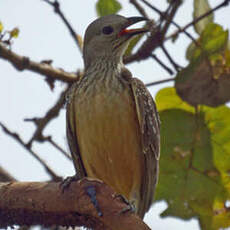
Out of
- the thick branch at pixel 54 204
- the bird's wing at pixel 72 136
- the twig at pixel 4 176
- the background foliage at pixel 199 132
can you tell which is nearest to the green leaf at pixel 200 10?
the background foliage at pixel 199 132

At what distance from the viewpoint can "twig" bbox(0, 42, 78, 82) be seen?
5.56 metres

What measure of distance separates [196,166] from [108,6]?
170cm

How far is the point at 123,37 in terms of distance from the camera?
5938 mm

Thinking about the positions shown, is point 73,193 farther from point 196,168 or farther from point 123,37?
point 123,37

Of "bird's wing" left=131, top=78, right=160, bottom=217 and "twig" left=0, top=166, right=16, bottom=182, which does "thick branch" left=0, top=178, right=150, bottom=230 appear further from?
"twig" left=0, top=166, right=16, bottom=182

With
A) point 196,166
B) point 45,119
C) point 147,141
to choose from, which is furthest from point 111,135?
point 45,119

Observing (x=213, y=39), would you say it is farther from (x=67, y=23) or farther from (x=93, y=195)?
(x=93, y=195)

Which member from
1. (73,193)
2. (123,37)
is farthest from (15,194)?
(123,37)

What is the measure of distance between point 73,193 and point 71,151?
1.70 metres

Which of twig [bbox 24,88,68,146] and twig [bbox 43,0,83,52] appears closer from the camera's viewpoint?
twig [bbox 43,0,83,52]

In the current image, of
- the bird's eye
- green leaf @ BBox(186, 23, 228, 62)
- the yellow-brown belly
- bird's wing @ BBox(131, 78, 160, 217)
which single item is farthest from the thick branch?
the bird's eye

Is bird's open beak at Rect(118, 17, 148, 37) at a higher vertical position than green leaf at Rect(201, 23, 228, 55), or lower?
higher

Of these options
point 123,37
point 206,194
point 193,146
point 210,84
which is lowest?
Answer: point 206,194

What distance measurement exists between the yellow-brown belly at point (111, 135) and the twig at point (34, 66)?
20.3 inches
